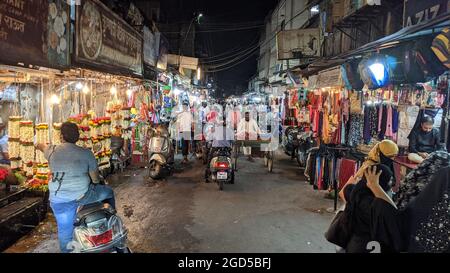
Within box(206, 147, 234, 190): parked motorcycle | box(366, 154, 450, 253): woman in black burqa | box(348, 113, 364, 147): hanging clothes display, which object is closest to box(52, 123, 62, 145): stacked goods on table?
box(206, 147, 234, 190): parked motorcycle

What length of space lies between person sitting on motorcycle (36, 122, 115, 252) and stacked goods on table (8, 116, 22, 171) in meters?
2.92

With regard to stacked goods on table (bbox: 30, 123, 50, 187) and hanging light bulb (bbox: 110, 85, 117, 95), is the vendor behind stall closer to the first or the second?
stacked goods on table (bbox: 30, 123, 50, 187)

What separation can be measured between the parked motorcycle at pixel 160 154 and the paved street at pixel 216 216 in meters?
0.35

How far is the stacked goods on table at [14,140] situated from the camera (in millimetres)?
7109

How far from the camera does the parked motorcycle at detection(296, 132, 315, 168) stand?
529 inches

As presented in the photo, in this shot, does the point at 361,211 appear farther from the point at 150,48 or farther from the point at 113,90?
the point at 150,48

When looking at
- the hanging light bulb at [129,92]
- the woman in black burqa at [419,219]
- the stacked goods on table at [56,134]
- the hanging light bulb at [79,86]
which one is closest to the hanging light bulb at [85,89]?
the hanging light bulb at [79,86]

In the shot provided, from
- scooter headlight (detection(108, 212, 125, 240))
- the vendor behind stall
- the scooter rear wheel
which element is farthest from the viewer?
the scooter rear wheel

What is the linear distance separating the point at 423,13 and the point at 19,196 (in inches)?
376

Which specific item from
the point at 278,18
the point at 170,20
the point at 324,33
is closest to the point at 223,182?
the point at 324,33

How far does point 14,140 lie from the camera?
714 centimetres

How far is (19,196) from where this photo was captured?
686 cm

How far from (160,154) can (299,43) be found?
27.9 ft

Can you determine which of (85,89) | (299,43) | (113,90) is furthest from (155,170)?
(299,43)
